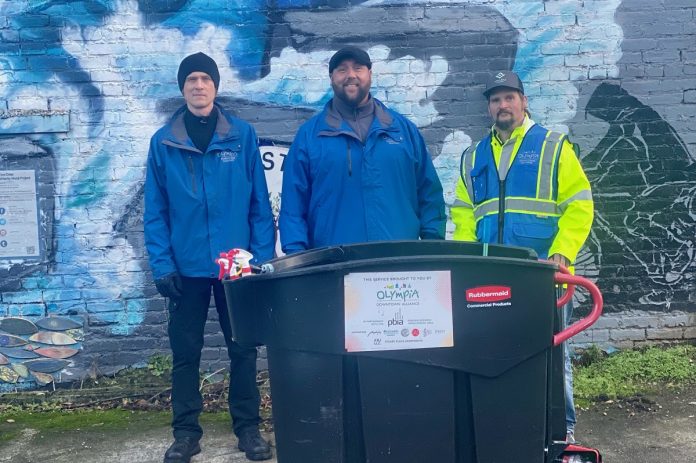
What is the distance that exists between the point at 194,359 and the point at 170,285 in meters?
0.44

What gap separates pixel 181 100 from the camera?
15.8 ft

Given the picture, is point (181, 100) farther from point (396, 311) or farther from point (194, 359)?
point (396, 311)

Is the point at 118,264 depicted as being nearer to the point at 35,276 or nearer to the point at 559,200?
the point at 35,276

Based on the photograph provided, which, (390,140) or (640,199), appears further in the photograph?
(640,199)

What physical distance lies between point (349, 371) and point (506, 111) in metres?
1.77

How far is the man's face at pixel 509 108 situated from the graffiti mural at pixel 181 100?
4.45 ft

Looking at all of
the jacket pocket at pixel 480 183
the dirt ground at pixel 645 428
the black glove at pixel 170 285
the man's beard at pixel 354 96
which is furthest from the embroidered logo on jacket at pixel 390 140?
the dirt ground at pixel 645 428

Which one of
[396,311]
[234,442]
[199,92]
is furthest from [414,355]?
[234,442]

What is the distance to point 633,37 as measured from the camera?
16.2 feet

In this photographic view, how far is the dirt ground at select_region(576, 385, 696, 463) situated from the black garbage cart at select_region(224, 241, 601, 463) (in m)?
1.71

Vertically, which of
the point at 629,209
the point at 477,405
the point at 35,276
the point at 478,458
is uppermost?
the point at 629,209

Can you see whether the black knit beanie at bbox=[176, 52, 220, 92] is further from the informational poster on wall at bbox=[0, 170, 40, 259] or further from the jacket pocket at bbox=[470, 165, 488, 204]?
the informational poster on wall at bbox=[0, 170, 40, 259]

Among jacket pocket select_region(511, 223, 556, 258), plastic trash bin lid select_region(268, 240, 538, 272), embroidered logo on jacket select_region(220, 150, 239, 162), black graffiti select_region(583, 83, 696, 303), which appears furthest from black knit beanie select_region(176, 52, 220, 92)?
black graffiti select_region(583, 83, 696, 303)

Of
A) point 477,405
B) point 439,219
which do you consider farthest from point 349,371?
point 439,219
